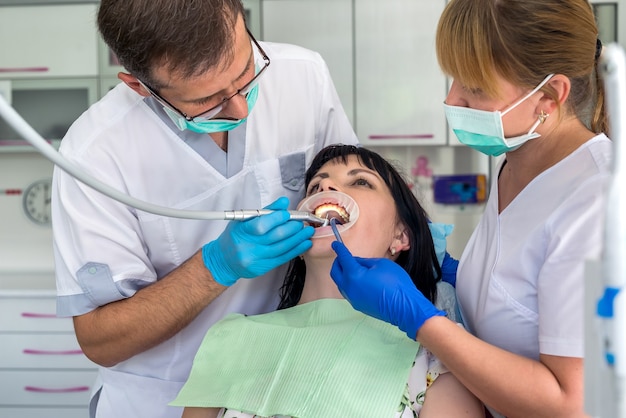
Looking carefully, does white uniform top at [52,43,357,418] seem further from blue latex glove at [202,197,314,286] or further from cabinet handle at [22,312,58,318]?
cabinet handle at [22,312,58,318]

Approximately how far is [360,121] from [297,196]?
204cm

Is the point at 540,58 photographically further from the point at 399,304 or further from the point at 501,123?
the point at 399,304

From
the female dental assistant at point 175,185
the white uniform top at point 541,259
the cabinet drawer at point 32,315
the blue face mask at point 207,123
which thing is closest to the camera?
the white uniform top at point 541,259

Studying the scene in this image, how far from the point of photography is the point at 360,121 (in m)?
3.87

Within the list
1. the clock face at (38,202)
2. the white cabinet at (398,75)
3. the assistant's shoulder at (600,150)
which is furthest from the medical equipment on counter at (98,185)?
the clock face at (38,202)

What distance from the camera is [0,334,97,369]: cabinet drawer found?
361cm

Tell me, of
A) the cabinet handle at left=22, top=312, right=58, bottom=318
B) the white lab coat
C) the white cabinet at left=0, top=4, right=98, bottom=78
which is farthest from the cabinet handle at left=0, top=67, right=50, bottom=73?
the white lab coat

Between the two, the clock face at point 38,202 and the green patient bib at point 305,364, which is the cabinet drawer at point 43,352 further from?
the green patient bib at point 305,364

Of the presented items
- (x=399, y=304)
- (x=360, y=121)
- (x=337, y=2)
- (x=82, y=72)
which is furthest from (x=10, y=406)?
(x=399, y=304)

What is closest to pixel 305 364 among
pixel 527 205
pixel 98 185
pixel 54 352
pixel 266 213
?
pixel 266 213

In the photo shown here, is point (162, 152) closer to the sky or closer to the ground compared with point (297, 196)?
closer to the sky

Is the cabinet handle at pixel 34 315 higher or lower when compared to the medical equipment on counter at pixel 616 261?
lower

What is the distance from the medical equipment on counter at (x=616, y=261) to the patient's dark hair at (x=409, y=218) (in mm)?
1111

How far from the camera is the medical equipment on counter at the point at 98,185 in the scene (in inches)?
34.4
